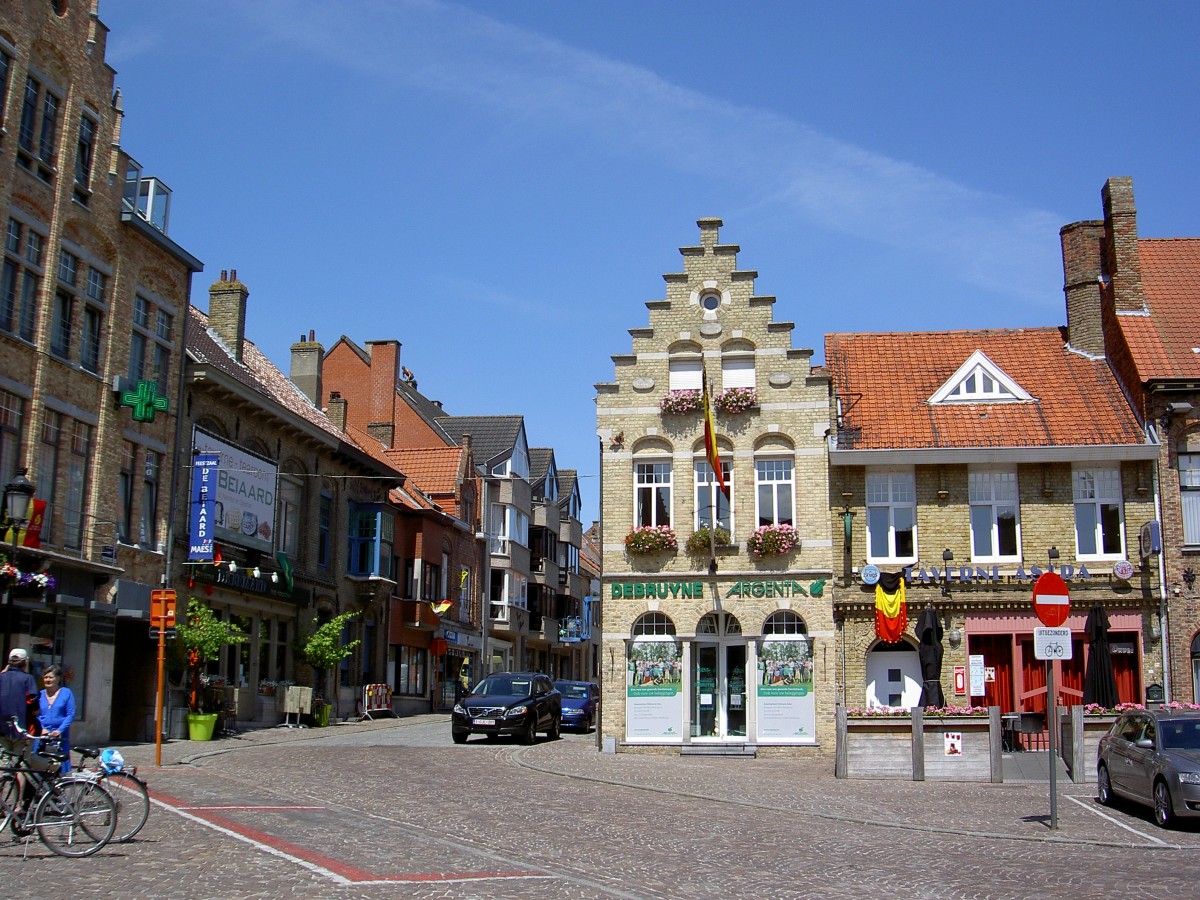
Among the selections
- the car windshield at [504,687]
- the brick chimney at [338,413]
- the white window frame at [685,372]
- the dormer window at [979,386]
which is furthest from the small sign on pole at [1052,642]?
the brick chimney at [338,413]

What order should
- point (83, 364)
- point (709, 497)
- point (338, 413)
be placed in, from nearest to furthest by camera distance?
1. point (83, 364)
2. point (709, 497)
3. point (338, 413)

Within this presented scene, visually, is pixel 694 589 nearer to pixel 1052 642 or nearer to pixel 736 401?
pixel 736 401

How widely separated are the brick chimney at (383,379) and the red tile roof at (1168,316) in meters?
31.1

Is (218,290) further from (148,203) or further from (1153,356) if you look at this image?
(1153,356)

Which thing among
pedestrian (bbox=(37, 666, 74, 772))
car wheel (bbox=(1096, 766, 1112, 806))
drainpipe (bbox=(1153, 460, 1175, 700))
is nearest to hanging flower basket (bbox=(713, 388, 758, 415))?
drainpipe (bbox=(1153, 460, 1175, 700))

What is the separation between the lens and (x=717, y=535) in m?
29.0

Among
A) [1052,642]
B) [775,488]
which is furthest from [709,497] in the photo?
[1052,642]

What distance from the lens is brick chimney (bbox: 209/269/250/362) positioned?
123 ft

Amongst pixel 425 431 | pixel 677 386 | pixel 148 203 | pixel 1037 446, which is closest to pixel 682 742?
pixel 677 386

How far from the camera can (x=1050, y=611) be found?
16.9 m

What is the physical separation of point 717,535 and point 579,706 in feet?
36.7

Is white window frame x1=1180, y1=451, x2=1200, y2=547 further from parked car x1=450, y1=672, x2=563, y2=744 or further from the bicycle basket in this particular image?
the bicycle basket

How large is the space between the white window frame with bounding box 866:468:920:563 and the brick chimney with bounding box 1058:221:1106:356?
6330 millimetres

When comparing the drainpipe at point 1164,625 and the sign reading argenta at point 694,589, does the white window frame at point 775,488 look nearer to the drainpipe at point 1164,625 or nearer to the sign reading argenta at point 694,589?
the sign reading argenta at point 694,589
